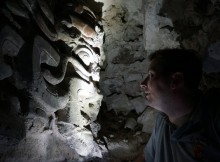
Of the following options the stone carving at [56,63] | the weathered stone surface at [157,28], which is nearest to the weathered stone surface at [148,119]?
the stone carving at [56,63]

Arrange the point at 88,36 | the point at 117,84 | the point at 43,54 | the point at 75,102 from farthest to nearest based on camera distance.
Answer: the point at 117,84, the point at 88,36, the point at 75,102, the point at 43,54

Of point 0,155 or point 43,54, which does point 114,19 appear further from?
point 0,155

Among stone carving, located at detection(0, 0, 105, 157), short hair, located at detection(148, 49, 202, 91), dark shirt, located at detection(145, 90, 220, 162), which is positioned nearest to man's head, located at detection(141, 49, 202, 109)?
short hair, located at detection(148, 49, 202, 91)

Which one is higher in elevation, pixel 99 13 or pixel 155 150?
pixel 99 13

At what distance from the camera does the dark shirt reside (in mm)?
1565

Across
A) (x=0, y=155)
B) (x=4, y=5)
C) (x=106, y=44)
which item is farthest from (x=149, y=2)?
(x=0, y=155)

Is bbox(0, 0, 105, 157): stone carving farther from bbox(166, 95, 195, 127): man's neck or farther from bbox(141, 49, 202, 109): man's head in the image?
bbox(166, 95, 195, 127): man's neck

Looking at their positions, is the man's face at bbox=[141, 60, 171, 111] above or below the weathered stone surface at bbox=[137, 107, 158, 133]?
above

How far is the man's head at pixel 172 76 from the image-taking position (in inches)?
71.3

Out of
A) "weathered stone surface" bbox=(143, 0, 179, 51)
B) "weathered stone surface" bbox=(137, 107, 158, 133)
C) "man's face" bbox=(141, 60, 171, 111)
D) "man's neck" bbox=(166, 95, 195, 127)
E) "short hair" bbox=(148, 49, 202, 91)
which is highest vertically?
"weathered stone surface" bbox=(143, 0, 179, 51)

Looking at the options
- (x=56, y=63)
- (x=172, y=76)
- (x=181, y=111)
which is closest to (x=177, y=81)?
(x=172, y=76)

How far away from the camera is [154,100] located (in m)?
1.87

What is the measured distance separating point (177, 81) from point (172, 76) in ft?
0.16

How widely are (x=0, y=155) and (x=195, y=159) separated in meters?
1.44
